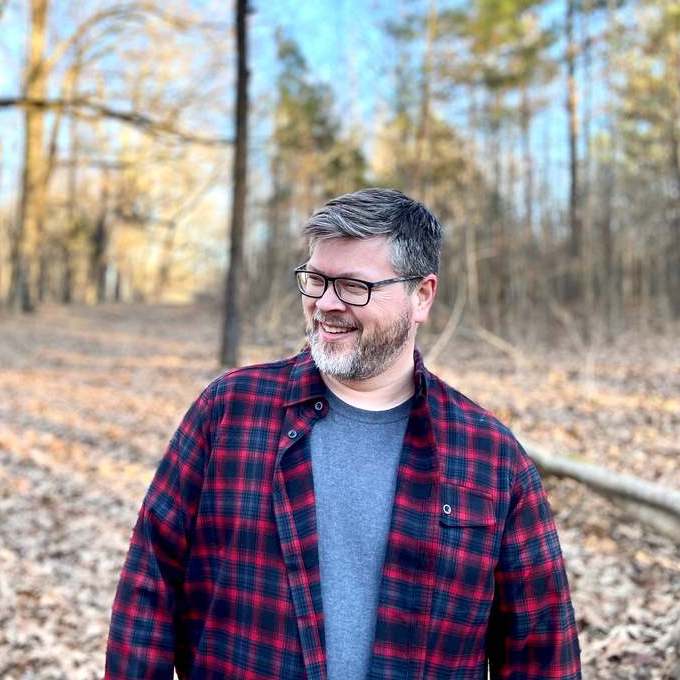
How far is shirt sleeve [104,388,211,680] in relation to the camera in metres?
1.73

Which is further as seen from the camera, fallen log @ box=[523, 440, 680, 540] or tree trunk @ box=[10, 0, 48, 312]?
tree trunk @ box=[10, 0, 48, 312]

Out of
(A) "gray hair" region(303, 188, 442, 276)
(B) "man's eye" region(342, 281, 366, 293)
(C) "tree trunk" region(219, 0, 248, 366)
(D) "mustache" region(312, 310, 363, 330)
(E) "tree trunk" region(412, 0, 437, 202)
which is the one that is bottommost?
(D) "mustache" region(312, 310, 363, 330)

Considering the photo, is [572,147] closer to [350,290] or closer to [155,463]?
[155,463]

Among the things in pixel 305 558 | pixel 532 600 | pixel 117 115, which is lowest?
pixel 532 600

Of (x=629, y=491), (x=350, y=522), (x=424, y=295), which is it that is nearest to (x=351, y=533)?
(x=350, y=522)

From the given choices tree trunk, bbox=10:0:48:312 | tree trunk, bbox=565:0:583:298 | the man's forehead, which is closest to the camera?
the man's forehead

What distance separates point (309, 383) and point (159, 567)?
574mm

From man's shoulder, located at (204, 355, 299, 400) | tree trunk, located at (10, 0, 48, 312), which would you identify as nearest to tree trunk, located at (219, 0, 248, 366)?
man's shoulder, located at (204, 355, 299, 400)

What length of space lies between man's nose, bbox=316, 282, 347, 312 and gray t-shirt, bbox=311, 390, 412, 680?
0.32m

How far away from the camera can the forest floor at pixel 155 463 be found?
4211 millimetres

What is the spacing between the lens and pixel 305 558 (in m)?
1.67

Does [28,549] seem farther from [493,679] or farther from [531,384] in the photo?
[531,384]

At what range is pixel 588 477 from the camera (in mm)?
5590

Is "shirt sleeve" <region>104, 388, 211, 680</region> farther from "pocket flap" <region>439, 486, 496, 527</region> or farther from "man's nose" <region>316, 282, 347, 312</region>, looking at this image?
"pocket flap" <region>439, 486, 496, 527</region>
